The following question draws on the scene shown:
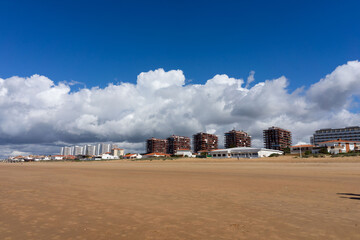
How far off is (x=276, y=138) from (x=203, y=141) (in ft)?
180

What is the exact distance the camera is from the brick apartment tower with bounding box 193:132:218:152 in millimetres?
183625

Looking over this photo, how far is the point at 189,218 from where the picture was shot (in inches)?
286

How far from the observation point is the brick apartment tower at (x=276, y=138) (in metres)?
168

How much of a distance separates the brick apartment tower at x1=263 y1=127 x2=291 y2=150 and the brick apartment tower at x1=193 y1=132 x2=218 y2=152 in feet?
140

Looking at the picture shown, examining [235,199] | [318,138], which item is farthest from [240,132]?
[235,199]

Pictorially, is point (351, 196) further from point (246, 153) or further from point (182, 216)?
point (246, 153)

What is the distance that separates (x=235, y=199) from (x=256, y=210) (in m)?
2.08

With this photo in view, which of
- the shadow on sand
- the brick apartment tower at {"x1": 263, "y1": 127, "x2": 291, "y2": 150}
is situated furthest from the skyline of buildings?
the shadow on sand

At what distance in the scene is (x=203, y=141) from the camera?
183m

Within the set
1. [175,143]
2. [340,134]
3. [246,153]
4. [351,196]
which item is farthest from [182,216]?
[340,134]

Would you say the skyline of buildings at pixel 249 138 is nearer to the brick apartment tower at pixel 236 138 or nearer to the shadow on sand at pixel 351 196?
the brick apartment tower at pixel 236 138

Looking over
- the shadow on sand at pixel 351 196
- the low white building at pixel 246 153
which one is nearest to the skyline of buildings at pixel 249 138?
the low white building at pixel 246 153

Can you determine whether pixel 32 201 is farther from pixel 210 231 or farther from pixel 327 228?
pixel 327 228

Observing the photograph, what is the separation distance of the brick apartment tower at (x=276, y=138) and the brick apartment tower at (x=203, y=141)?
42545 mm
